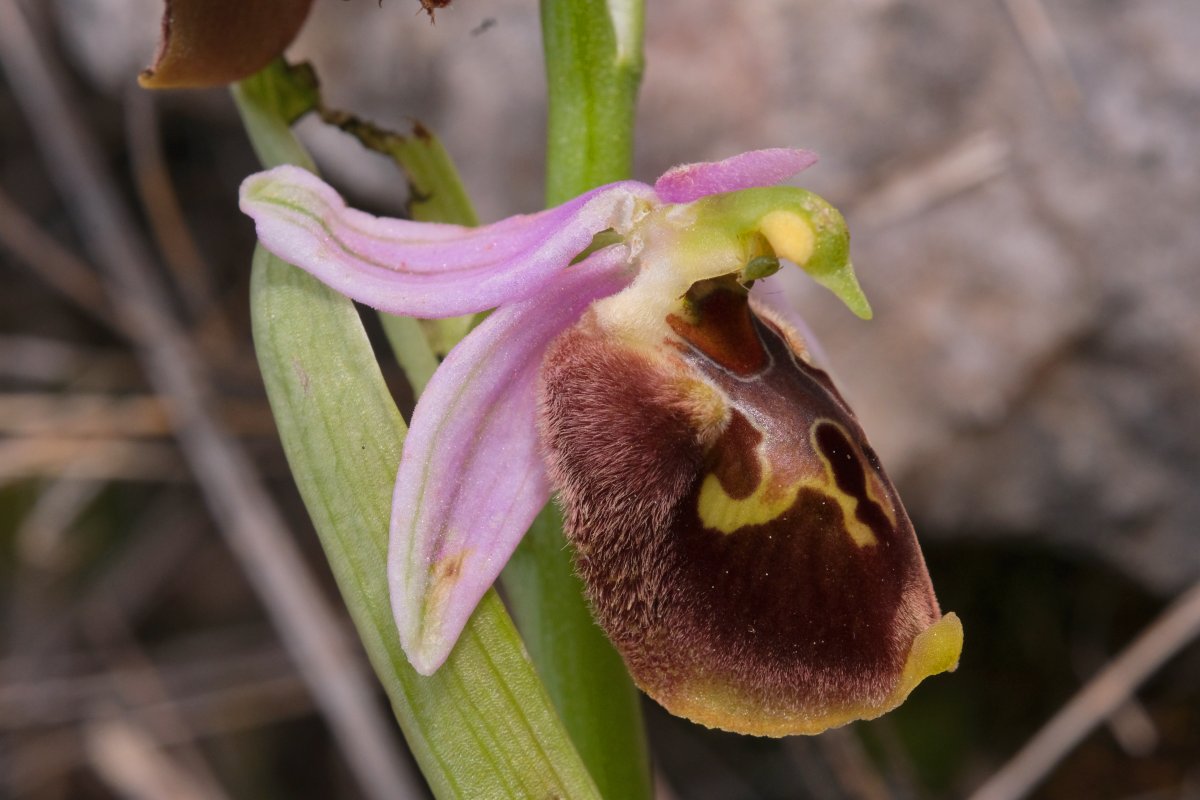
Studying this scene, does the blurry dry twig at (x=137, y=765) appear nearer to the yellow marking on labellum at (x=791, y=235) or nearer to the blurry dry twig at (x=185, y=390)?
the blurry dry twig at (x=185, y=390)

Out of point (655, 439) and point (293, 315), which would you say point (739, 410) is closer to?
point (655, 439)

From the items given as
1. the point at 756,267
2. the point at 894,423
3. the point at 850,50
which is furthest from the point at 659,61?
the point at 756,267

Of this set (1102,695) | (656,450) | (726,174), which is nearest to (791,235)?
(726,174)

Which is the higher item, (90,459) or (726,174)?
(90,459)

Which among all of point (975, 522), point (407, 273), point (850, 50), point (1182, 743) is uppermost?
point (850, 50)

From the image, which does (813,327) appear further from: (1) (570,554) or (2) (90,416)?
(2) (90,416)
